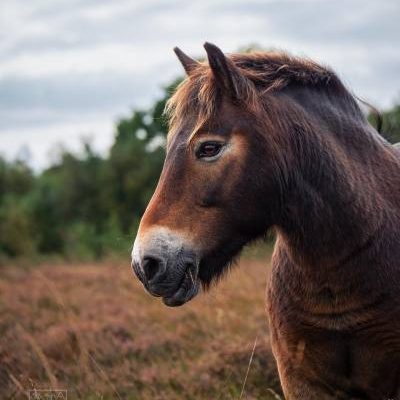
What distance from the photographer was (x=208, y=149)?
11.3 ft

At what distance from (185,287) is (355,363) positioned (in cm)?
101

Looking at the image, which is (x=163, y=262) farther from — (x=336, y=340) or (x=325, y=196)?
(x=336, y=340)

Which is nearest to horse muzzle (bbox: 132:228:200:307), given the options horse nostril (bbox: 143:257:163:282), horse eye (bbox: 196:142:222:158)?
horse nostril (bbox: 143:257:163:282)

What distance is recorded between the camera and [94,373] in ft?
22.3

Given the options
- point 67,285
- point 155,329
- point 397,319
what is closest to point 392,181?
point 397,319

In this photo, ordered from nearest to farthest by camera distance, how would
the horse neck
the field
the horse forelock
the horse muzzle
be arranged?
1. the horse muzzle
2. the horse forelock
3. the horse neck
4. the field

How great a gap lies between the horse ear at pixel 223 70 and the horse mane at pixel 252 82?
4 centimetres

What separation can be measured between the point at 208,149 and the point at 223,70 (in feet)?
1.27

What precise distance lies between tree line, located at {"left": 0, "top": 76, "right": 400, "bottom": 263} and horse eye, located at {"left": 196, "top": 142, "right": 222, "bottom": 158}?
25.8 meters

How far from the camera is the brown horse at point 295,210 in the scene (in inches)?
135

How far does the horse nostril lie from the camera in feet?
10.8

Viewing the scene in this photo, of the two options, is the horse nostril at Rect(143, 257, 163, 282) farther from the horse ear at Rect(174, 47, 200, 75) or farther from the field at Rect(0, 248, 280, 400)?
the horse ear at Rect(174, 47, 200, 75)

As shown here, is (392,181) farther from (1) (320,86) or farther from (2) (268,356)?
(2) (268,356)

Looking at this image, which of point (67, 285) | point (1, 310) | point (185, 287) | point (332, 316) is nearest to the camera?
point (185, 287)
